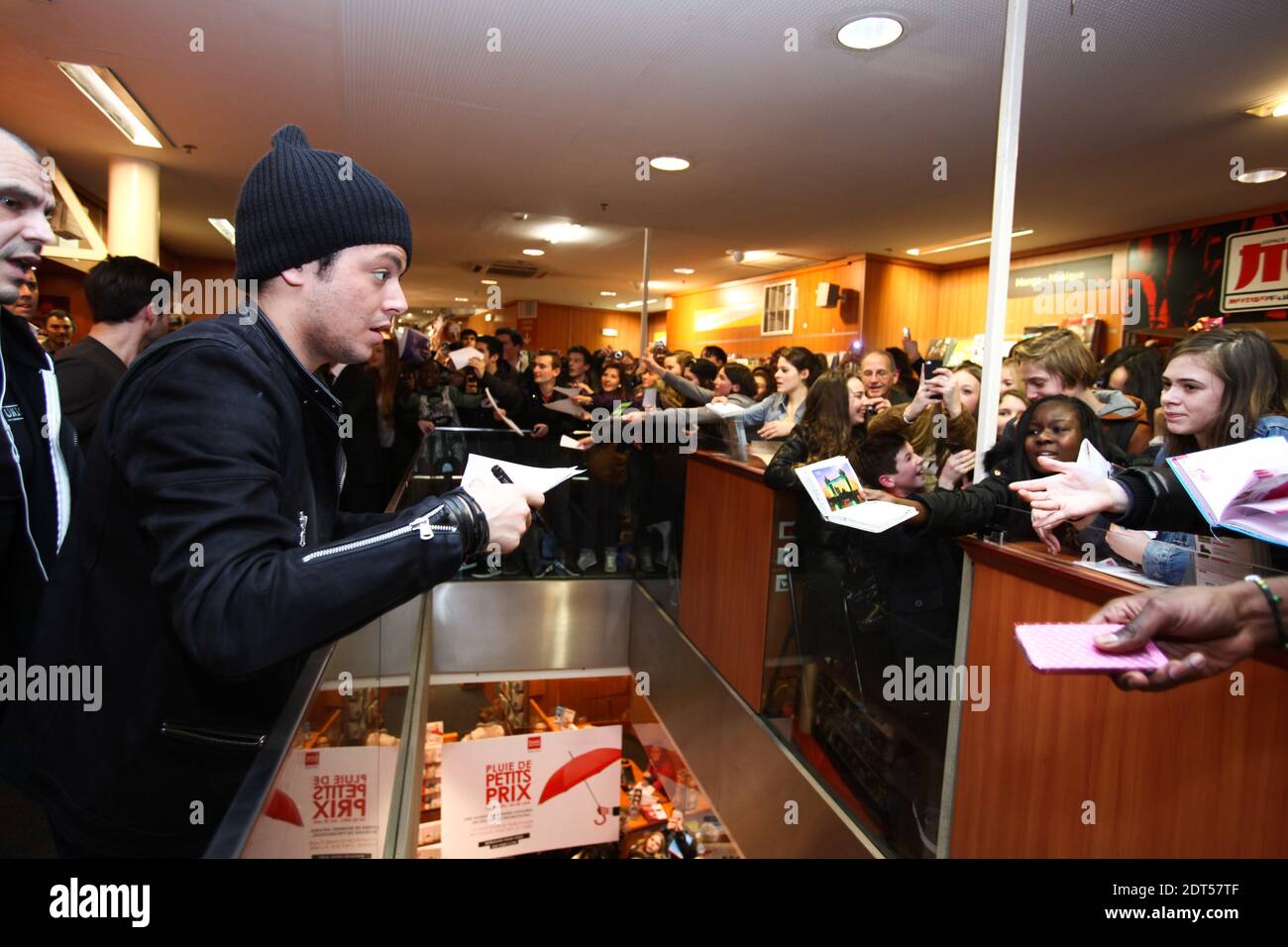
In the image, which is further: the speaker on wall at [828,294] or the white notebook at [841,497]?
the speaker on wall at [828,294]

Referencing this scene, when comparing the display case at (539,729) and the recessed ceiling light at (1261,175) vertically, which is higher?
the recessed ceiling light at (1261,175)

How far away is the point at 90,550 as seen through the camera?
1.07m

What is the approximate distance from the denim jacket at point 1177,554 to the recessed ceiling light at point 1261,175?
4.75m

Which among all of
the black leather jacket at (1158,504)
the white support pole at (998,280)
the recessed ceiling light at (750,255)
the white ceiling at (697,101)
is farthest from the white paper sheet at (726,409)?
the recessed ceiling light at (750,255)

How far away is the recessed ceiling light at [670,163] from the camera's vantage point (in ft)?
17.5

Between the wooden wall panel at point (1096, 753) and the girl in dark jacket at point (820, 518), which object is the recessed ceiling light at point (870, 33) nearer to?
the girl in dark jacket at point (820, 518)

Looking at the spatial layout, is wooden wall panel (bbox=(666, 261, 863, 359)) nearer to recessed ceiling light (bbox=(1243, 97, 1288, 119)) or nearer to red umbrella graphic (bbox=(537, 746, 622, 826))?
recessed ceiling light (bbox=(1243, 97, 1288, 119))

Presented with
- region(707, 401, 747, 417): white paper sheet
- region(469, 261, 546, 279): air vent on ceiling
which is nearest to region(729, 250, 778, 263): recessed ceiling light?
region(469, 261, 546, 279): air vent on ceiling

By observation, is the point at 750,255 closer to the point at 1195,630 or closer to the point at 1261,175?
the point at 1261,175

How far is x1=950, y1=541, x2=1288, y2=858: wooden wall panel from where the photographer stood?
4.98 feet

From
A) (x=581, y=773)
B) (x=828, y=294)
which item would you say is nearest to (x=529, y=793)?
(x=581, y=773)

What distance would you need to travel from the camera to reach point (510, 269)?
11297 millimetres

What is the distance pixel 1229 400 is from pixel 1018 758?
44.8 inches

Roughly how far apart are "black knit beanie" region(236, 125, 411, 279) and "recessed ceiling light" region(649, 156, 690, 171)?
176 inches
